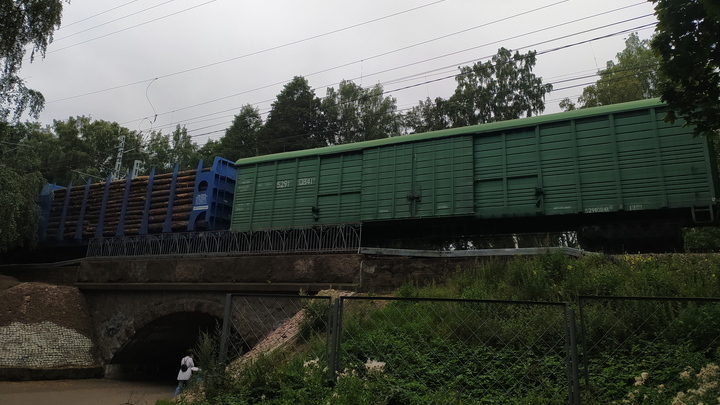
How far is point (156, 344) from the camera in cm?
1582

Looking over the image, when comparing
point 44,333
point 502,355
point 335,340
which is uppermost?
point 335,340

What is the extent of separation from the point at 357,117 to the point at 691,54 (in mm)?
27715

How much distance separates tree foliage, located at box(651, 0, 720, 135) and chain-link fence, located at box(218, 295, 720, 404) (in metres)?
2.87

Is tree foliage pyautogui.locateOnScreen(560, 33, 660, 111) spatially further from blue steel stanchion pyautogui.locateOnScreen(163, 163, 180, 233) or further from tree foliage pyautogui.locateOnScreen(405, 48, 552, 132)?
blue steel stanchion pyautogui.locateOnScreen(163, 163, 180, 233)

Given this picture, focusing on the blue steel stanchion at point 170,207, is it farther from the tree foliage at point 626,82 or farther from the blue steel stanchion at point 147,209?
the tree foliage at point 626,82

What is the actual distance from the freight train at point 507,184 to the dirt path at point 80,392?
518cm

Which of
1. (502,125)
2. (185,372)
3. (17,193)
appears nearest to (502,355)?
(185,372)

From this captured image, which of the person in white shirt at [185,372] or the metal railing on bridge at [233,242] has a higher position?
the metal railing on bridge at [233,242]

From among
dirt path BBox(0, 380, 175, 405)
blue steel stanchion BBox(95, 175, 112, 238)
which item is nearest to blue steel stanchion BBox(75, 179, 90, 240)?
blue steel stanchion BBox(95, 175, 112, 238)

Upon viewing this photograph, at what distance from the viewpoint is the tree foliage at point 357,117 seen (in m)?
32.7

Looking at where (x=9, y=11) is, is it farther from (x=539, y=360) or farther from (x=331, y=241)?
(x=539, y=360)

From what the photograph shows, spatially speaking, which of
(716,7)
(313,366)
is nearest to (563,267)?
(716,7)

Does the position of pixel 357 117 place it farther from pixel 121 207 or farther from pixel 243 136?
pixel 121 207

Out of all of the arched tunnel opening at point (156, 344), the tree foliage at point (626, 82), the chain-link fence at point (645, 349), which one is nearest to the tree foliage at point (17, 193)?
the arched tunnel opening at point (156, 344)
